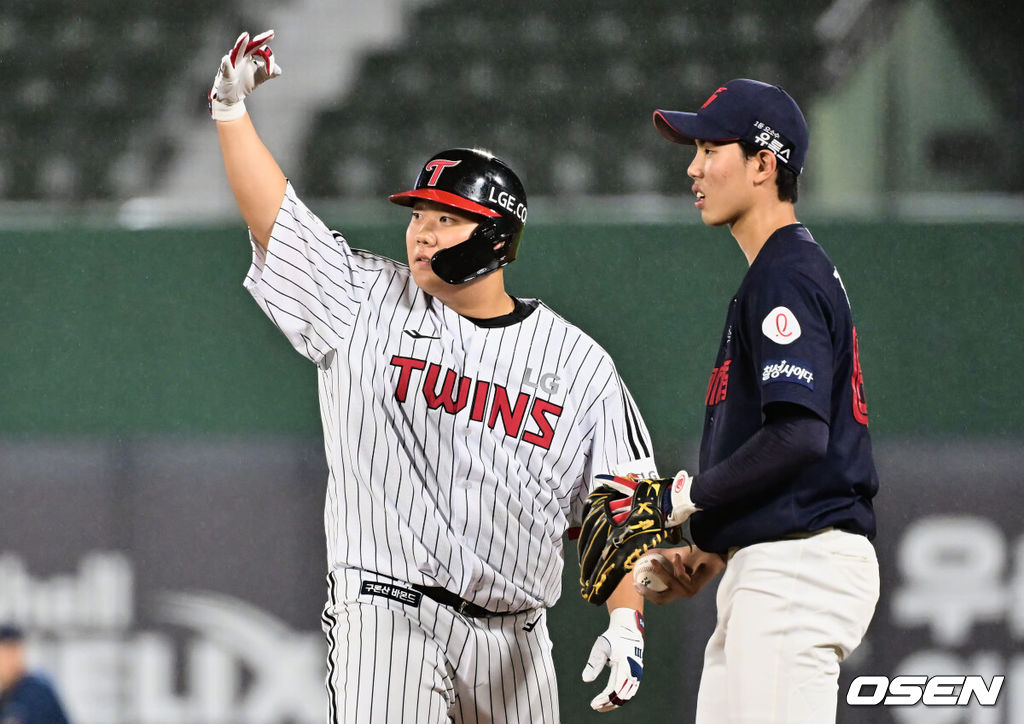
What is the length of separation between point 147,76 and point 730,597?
3.14 metres

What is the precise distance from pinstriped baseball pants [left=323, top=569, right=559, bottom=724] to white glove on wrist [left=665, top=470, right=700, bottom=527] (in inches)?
26.7

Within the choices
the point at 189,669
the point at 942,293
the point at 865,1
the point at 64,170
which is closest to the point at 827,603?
the point at 942,293

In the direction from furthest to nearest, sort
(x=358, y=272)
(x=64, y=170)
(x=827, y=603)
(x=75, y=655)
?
(x=64, y=170) < (x=75, y=655) < (x=358, y=272) < (x=827, y=603)

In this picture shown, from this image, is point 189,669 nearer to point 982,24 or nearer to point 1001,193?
point 1001,193

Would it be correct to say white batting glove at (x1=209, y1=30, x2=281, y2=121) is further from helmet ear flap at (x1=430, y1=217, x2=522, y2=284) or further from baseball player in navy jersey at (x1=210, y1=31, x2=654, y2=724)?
helmet ear flap at (x1=430, y1=217, x2=522, y2=284)

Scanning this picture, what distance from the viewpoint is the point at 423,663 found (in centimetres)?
261

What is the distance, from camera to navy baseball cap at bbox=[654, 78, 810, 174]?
2318 mm

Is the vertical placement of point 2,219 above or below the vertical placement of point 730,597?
above

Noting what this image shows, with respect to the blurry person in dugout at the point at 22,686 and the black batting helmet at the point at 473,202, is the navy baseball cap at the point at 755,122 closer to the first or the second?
the black batting helmet at the point at 473,202

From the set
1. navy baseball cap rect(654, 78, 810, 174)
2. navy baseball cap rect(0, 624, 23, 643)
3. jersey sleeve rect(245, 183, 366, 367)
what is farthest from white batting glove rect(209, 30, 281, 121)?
navy baseball cap rect(0, 624, 23, 643)

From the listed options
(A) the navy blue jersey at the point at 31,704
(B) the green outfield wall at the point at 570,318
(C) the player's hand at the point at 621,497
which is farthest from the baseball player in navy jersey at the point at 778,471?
(A) the navy blue jersey at the point at 31,704

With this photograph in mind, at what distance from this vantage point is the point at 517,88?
14.2 feet

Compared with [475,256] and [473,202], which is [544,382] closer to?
[475,256]

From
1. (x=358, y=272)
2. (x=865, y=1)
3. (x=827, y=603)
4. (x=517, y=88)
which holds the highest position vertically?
(x=865, y=1)
